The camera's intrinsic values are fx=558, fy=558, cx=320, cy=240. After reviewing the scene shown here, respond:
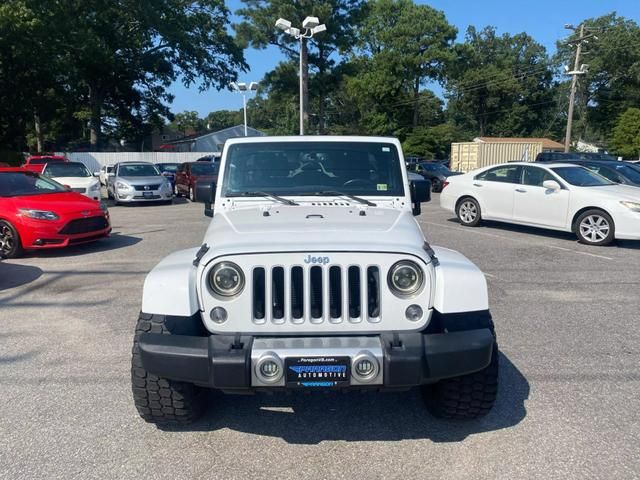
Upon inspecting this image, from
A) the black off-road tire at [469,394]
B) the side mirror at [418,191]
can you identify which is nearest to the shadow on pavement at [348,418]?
the black off-road tire at [469,394]

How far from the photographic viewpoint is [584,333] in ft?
17.5

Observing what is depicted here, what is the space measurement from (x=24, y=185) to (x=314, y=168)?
23.9 feet

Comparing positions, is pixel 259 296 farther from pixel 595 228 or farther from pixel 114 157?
pixel 114 157

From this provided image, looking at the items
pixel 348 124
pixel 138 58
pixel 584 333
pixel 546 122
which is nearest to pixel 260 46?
pixel 138 58

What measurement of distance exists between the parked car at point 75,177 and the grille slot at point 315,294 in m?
13.4

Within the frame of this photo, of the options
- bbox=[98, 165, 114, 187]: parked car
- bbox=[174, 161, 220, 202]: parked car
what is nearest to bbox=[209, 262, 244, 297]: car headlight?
bbox=[174, 161, 220, 202]: parked car

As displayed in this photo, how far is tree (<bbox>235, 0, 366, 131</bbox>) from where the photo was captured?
127 feet

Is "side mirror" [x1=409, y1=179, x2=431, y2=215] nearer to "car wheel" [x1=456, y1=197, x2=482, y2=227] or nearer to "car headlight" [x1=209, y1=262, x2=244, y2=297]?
"car headlight" [x1=209, y1=262, x2=244, y2=297]

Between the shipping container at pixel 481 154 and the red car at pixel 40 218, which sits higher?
the shipping container at pixel 481 154

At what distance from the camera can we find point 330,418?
3.65 m

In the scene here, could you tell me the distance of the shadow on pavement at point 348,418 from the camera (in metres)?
3.45

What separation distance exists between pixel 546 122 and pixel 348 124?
30270mm

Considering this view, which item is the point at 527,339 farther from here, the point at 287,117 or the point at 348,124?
the point at 287,117

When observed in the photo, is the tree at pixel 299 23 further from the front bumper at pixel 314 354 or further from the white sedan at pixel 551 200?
the front bumper at pixel 314 354
